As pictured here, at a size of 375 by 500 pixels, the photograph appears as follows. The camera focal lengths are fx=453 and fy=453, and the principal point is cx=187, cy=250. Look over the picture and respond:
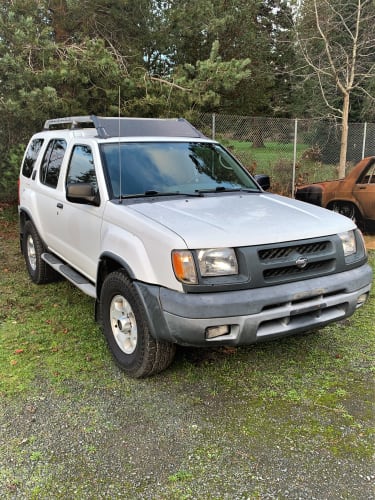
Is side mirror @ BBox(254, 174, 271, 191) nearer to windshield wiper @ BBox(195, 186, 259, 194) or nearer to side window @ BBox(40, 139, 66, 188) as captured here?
windshield wiper @ BBox(195, 186, 259, 194)

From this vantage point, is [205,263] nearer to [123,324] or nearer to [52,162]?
[123,324]

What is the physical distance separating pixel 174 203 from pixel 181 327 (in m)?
1.21

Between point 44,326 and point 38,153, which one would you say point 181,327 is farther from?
point 38,153

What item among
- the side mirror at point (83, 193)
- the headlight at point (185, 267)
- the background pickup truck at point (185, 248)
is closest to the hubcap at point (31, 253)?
the background pickup truck at point (185, 248)

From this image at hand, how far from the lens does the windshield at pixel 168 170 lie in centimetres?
406

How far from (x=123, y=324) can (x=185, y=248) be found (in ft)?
3.23

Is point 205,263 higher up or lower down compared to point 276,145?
lower down

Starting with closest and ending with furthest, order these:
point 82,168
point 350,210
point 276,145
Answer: point 82,168, point 350,210, point 276,145

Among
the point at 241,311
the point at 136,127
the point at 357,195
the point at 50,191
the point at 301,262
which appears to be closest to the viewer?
the point at 241,311

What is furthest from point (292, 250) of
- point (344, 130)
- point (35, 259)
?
point (344, 130)

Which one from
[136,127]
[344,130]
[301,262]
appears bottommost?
[301,262]

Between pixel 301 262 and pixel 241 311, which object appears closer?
pixel 241 311

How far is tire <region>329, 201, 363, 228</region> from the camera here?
27.5 feet

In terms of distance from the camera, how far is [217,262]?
3.02m
